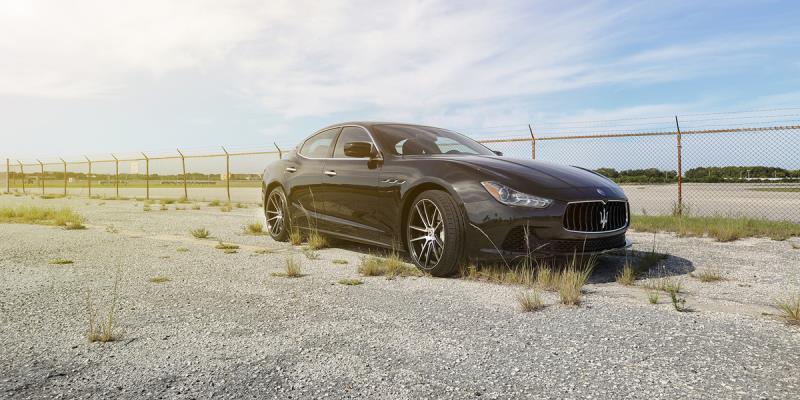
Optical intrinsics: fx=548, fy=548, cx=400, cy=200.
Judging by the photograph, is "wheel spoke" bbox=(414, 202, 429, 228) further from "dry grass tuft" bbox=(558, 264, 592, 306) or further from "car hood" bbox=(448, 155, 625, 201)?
"dry grass tuft" bbox=(558, 264, 592, 306)

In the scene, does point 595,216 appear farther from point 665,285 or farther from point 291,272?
point 291,272

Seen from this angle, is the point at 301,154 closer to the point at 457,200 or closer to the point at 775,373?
the point at 457,200

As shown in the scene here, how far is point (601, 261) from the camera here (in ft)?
19.6

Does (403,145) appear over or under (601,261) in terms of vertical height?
over

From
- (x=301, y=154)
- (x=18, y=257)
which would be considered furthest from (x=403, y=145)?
(x=18, y=257)

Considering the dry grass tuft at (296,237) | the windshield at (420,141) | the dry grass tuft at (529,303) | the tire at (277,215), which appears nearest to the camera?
the dry grass tuft at (529,303)

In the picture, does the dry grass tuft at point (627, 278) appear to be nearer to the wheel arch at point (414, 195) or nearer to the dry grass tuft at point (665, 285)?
the dry grass tuft at point (665, 285)

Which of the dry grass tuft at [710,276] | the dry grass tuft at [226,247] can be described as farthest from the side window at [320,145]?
the dry grass tuft at [710,276]

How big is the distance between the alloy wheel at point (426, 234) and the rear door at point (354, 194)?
1.15 feet

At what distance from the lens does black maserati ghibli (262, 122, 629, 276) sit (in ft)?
15.2

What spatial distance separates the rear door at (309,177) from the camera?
6.73 meters

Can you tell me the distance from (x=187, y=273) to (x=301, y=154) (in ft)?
7.95

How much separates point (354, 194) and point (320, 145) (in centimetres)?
126

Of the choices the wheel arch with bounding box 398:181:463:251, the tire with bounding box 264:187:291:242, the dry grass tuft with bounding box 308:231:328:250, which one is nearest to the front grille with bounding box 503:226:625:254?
the wheel arch with bounding box 398:181:463:251
